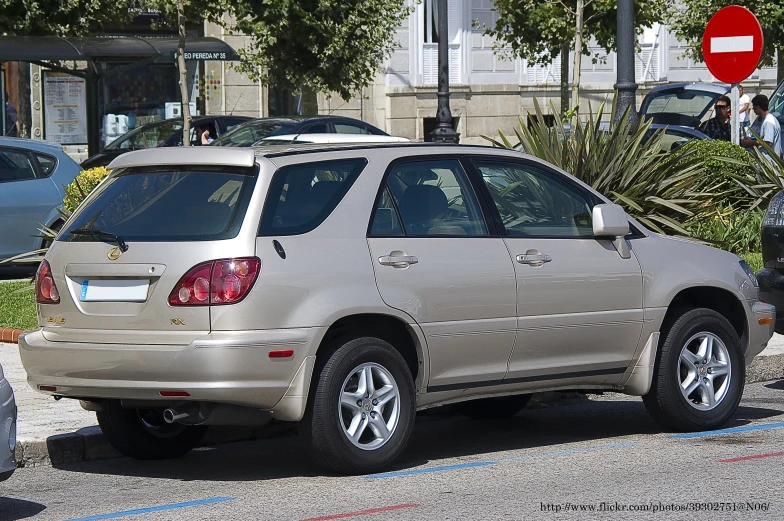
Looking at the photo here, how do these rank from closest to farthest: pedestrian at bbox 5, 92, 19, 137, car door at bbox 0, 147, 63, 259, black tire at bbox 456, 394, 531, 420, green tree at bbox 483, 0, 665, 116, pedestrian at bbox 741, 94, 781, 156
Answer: black tire at bbox 456, 394, 531, 420 < car door at bbox 0, 147, 63, 259 < pedestrian at bbox 741, 94, 781, 156 < pedestrian at bbox 5, 92, 19, 137 < green tree at bbox 483, 0, 665, 116

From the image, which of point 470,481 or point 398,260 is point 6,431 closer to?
point 398,260

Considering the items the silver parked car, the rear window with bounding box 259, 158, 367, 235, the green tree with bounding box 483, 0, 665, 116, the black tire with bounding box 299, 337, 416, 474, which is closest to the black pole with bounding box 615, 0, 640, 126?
the rear window with bounding box 259, 158, 367, 235

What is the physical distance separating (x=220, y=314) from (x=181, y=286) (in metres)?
0.25

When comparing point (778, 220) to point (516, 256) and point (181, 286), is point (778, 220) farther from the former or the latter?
point (181, 286)

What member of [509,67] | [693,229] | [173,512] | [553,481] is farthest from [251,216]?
[509,67]

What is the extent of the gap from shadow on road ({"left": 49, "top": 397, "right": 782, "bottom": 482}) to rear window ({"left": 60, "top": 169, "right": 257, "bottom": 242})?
133cm

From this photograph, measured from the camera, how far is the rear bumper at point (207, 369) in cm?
680

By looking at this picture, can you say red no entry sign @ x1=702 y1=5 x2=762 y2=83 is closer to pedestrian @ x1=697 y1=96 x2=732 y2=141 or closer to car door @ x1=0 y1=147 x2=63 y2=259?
car door @ x1=0 y1=147 x2=63 y2=259

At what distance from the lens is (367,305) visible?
717 cm

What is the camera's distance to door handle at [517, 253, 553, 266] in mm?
7831

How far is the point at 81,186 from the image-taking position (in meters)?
14.8

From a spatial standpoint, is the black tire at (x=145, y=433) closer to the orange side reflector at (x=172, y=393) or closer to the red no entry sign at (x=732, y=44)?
the orange side reflector at (x=172, y=393)

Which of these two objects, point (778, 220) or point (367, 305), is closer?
point (367, 305)

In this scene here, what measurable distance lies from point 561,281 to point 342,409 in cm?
150
